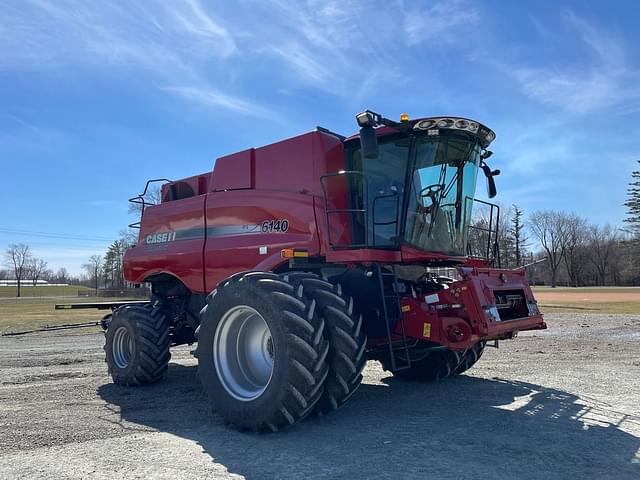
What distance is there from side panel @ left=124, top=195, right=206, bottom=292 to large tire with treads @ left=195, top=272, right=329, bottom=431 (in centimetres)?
225

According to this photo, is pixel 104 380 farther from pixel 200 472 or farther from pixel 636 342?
pixel 636 342

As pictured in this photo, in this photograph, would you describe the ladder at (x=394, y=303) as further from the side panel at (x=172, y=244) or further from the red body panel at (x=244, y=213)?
the side panel at (x=172, y=244)

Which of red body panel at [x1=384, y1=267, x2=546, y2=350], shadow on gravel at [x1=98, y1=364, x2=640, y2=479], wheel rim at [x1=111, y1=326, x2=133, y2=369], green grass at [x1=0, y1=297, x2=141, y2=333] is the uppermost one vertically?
red body panel at [x1=384, y1=267, x2=546, y2=350]

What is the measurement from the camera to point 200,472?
4137 mm

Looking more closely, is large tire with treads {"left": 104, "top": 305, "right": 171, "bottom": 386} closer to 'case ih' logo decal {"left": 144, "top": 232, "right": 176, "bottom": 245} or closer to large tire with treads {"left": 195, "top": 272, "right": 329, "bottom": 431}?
'case ih' logo decal {"left": 144, "top": 232, "right": 176, "bottom": 245}

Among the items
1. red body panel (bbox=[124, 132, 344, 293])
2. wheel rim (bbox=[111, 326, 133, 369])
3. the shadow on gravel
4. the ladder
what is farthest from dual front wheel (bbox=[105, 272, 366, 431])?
wheel rim (bbox=[111, 326, 133, 369])

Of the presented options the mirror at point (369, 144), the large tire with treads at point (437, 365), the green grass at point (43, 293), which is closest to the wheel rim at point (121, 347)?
the large tire with treads at point (437, 365)

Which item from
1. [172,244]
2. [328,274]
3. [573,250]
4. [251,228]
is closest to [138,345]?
[172,244]

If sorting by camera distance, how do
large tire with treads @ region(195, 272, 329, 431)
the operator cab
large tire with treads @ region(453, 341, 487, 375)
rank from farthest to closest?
large tire with treads @ region(453, 341, 487, 375), the operator cab, large tire with treads @ region(195, 272, 329, 431)

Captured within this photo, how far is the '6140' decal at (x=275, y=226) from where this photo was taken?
22.9 ft

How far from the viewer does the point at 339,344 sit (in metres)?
5.11

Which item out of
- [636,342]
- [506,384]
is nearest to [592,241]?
[636,342]

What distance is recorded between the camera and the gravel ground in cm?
420

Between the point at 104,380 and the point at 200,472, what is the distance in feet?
17.0
